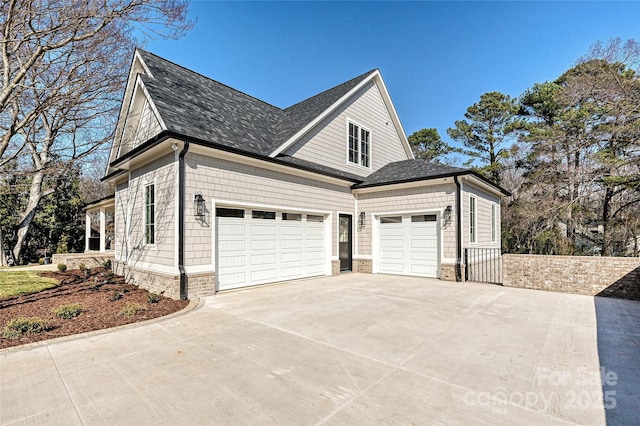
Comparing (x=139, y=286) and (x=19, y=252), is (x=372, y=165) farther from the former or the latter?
(x=19, y=252)

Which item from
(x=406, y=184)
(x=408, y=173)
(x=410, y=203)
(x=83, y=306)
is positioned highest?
(x=408, y=173)

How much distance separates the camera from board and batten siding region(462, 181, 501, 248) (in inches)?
407

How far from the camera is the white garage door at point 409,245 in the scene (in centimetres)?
1052

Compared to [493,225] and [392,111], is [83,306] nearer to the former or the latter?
[392,111]

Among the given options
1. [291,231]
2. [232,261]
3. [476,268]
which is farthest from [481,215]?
[232,261]

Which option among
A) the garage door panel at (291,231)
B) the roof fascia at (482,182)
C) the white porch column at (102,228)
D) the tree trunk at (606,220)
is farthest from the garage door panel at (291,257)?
the tree trunk at (606,220)

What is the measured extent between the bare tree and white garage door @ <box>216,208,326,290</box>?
198 inches

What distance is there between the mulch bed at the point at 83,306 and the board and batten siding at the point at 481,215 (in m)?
8.90

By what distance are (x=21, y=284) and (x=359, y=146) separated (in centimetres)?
1247

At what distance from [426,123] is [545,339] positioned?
25.7 metres

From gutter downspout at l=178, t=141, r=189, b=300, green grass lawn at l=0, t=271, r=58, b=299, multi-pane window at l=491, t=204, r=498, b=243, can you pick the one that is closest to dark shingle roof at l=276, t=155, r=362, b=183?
gutter downspout at l=178, t=141, r=189, b=300

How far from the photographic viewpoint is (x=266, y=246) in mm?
9109

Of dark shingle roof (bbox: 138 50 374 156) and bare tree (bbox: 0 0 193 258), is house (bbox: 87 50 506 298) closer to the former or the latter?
dark shingle roof (bbox: 138 50 374 156)

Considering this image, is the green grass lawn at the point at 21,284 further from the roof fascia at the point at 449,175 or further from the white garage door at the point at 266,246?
the roof fascia at the point at 449,175
